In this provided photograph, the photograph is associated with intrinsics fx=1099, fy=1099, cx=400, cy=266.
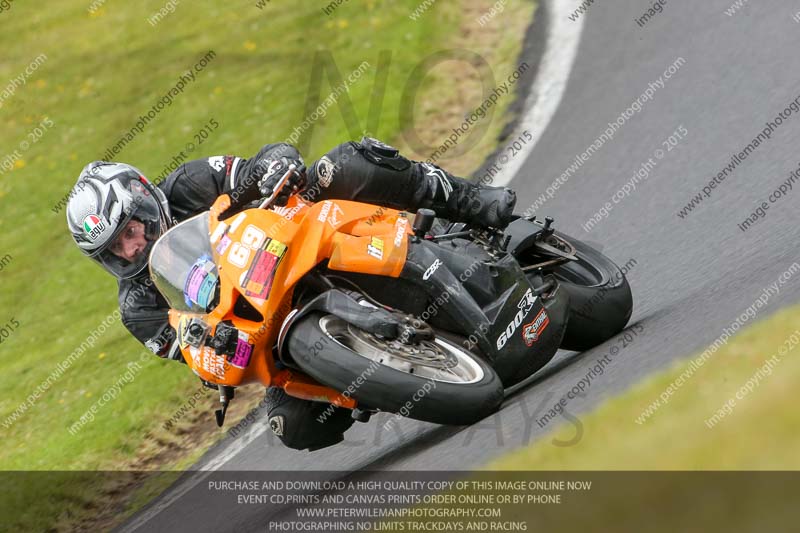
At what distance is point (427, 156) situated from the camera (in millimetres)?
9789

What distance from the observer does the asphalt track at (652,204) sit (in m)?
5.51

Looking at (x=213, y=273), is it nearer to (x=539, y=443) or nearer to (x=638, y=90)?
(x=539, y=443)

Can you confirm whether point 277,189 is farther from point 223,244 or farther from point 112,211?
point 112,211

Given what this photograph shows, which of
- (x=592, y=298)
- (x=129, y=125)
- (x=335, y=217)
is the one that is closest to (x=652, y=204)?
(x=592, y=298)

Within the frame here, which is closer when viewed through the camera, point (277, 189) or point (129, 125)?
point (277, 189)

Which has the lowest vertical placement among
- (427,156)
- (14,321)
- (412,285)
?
(14,321)

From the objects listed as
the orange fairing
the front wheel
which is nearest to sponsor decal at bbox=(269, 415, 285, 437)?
the orange fairing

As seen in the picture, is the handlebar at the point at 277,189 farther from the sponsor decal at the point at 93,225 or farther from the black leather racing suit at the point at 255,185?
the sponsor decal at the point at 93,225

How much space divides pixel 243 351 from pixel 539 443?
1.37 m

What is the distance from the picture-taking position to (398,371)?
461 centimetres

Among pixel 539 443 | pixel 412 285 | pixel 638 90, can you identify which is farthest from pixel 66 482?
pixel 638 90

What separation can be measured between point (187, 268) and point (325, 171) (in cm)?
87

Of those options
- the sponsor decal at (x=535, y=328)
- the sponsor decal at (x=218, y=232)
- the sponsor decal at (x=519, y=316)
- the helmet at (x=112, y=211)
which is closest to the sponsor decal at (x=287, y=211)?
the sponsor decal at (x=218, y=232)

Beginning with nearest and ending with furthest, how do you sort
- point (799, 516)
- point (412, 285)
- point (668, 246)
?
point (799, 516), point (412, 285), point (668, 246)
